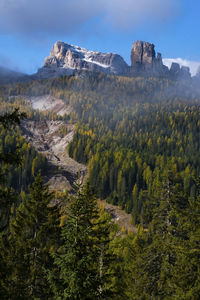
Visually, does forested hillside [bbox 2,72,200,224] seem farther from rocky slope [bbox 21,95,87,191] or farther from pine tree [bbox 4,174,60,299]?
pine tree [bbox 4,174,60,299]

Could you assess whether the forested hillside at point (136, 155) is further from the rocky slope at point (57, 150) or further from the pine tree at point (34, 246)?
the pine tree at point (34, 246)

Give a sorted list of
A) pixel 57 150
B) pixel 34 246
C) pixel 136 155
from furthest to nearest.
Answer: pixel 57 150 < pixel 136 155 < pixel 34 246

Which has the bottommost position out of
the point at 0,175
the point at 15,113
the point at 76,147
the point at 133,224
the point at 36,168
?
the point at 133,224

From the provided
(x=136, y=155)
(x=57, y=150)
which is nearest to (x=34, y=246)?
(x=136, y=155)

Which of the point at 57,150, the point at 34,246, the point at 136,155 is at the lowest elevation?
the point at 57,150

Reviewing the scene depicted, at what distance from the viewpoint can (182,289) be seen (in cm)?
1344

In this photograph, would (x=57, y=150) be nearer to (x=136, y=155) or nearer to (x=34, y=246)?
(x=136, y=155)

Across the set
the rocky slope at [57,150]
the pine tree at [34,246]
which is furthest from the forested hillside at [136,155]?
the pine tree at [34,246]

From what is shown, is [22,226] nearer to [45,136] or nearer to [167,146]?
[167,146]

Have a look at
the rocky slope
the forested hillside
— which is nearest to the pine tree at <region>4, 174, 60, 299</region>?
the forested hillside

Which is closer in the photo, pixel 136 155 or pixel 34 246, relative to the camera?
pixel 34 246

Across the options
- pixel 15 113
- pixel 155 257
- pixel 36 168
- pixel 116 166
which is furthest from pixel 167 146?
pixel 15 113

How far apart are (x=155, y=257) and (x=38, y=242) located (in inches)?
319

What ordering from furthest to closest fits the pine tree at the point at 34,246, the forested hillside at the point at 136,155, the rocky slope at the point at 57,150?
the rocky slope at the point at 57,150
the forested hillside at the point at 136,155
the pine tree at the point at 34,246
